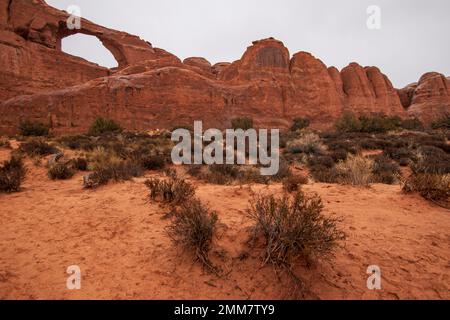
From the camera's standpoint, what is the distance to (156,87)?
28.8 m

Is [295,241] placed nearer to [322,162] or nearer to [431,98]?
→ [322,162]

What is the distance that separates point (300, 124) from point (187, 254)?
107ft

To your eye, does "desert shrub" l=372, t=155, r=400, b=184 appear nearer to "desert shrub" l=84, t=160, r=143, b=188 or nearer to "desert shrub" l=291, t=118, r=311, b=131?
"desert shrub" l=84, t=160, r=143, b=188

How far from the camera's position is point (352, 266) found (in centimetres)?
271

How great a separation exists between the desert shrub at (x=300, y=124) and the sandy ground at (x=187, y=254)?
29122 millimetres

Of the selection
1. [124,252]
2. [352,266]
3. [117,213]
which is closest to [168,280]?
[124,252]

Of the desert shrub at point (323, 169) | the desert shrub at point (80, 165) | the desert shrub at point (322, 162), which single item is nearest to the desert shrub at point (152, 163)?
the desert shrub at point (80, 165)

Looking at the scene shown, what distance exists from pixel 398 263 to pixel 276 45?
3795cm

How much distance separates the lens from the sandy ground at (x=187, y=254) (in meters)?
2.41

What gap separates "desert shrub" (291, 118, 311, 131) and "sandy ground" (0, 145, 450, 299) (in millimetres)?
29122

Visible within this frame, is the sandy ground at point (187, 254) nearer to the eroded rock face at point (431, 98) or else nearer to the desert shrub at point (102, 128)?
the desert shrub at point (102, 128)

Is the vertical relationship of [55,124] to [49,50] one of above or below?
below
